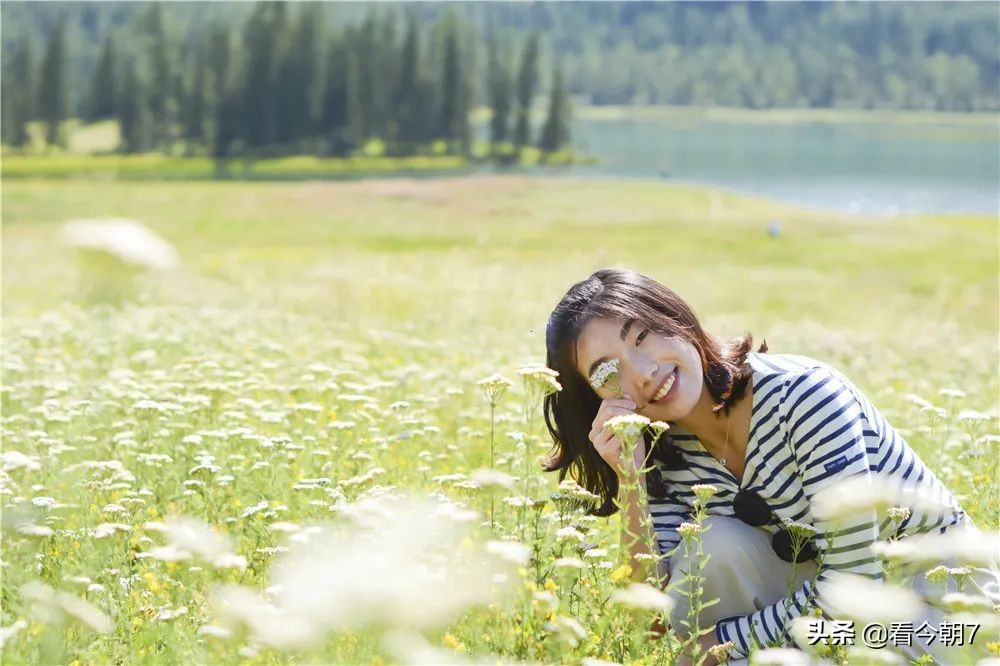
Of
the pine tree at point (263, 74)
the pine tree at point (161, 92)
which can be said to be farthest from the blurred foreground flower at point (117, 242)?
the pine tree at point (161, 92)

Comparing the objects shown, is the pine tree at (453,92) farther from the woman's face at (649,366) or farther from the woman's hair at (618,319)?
the woman's face at (649,366)

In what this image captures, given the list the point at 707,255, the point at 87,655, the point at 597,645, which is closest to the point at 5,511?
the point at 87,655

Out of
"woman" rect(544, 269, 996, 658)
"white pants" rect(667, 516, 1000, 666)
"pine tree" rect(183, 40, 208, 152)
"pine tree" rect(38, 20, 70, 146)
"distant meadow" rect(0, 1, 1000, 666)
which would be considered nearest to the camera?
"distant meadow" rect(0, 1, 1000, 666)

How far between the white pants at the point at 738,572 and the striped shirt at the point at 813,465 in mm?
144

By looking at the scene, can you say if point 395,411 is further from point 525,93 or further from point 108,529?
point 525,93

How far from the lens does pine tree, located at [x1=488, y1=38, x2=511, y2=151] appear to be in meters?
105

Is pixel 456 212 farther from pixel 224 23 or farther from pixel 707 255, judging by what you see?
pixel 224 23

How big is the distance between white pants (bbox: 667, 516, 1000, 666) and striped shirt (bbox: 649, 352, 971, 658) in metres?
0.14

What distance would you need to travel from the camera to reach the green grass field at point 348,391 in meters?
3.99

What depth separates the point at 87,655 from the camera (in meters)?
3.87

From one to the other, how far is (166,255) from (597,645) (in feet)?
6.53

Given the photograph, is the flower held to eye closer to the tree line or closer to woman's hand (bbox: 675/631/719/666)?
woman's hand (bbox: 675/631/719/666)

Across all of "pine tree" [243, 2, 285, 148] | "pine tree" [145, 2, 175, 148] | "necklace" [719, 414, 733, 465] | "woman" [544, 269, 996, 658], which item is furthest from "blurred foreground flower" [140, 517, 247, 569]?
"pine tree" [145, 2, 175, 148]

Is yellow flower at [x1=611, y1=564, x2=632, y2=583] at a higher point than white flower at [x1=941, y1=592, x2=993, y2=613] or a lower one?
lower
